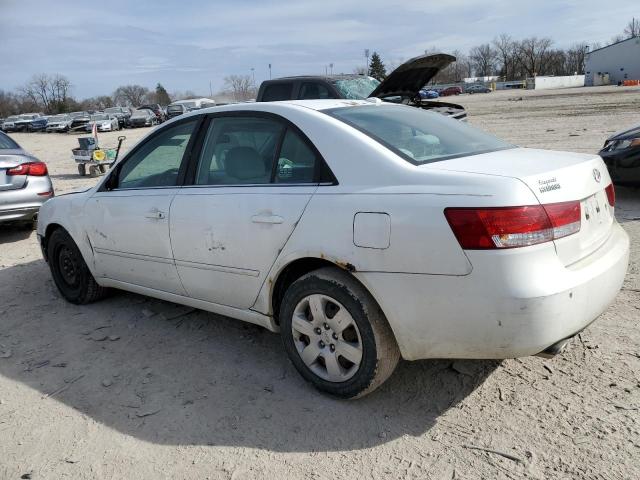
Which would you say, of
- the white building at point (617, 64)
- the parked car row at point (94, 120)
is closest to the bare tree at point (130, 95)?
the parked car row at point (94, 120)

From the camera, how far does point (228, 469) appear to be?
2578mm

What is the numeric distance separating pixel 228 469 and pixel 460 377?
55.5 inches

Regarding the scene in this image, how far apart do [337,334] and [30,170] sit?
19.8 feet

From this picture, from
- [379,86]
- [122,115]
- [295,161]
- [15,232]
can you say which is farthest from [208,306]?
[122,115]

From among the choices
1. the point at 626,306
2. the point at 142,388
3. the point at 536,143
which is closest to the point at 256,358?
the point at 142,388

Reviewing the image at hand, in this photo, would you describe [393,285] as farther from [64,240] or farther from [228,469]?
[64,240]

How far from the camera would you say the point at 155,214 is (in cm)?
377

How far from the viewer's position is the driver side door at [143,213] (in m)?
3.79

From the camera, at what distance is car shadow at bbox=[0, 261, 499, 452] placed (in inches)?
112

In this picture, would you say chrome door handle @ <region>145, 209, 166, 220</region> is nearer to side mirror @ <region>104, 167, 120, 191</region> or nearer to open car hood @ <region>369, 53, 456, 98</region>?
side mirror @ <region>104, 167, 120, 191</region>

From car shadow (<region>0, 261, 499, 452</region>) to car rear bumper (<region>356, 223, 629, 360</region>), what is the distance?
0.46 meters

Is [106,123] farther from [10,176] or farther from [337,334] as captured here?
[337,334]

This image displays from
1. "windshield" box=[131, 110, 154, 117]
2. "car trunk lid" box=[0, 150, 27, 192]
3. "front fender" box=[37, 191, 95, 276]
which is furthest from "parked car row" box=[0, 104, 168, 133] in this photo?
"front fender" box=[37, 191, 95, 276]

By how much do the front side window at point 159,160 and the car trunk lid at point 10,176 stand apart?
146 inches
